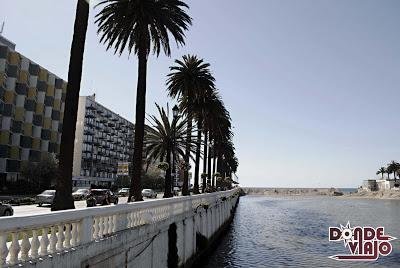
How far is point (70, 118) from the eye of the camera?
Answer: 16859 mm

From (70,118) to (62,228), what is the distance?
9235 mm

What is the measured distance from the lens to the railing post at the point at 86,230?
9125 mm

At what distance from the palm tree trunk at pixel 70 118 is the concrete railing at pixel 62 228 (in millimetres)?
3847

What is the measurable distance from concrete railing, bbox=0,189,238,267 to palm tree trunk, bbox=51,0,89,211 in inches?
151

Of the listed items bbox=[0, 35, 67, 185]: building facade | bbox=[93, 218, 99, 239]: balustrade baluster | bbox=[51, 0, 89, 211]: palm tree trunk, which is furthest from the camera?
bbox=[0, 35, 67, 185]: building facade

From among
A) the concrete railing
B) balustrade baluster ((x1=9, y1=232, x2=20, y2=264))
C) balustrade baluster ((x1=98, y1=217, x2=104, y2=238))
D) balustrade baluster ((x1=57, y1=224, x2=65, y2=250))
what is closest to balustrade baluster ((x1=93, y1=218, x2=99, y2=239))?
the concrete railing

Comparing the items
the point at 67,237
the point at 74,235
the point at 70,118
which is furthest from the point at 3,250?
the point at 70,118

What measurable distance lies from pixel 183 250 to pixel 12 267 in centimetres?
1414

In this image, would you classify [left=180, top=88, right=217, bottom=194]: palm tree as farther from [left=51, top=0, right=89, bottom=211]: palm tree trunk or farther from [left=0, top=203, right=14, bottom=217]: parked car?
[left=51, top=0, right=89, bottom=211]: palm tree trunk

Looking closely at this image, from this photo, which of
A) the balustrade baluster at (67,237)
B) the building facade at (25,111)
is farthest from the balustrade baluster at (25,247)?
the building facade at (25,111)

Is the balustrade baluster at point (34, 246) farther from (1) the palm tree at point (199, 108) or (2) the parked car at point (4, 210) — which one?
(1) the palm tree at point (199, 108)

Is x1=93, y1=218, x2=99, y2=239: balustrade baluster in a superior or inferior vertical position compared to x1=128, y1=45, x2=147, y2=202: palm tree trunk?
inferior

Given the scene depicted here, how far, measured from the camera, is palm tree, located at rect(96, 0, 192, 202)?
25.6m

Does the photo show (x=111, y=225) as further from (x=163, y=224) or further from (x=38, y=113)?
(x=38, y=113)
